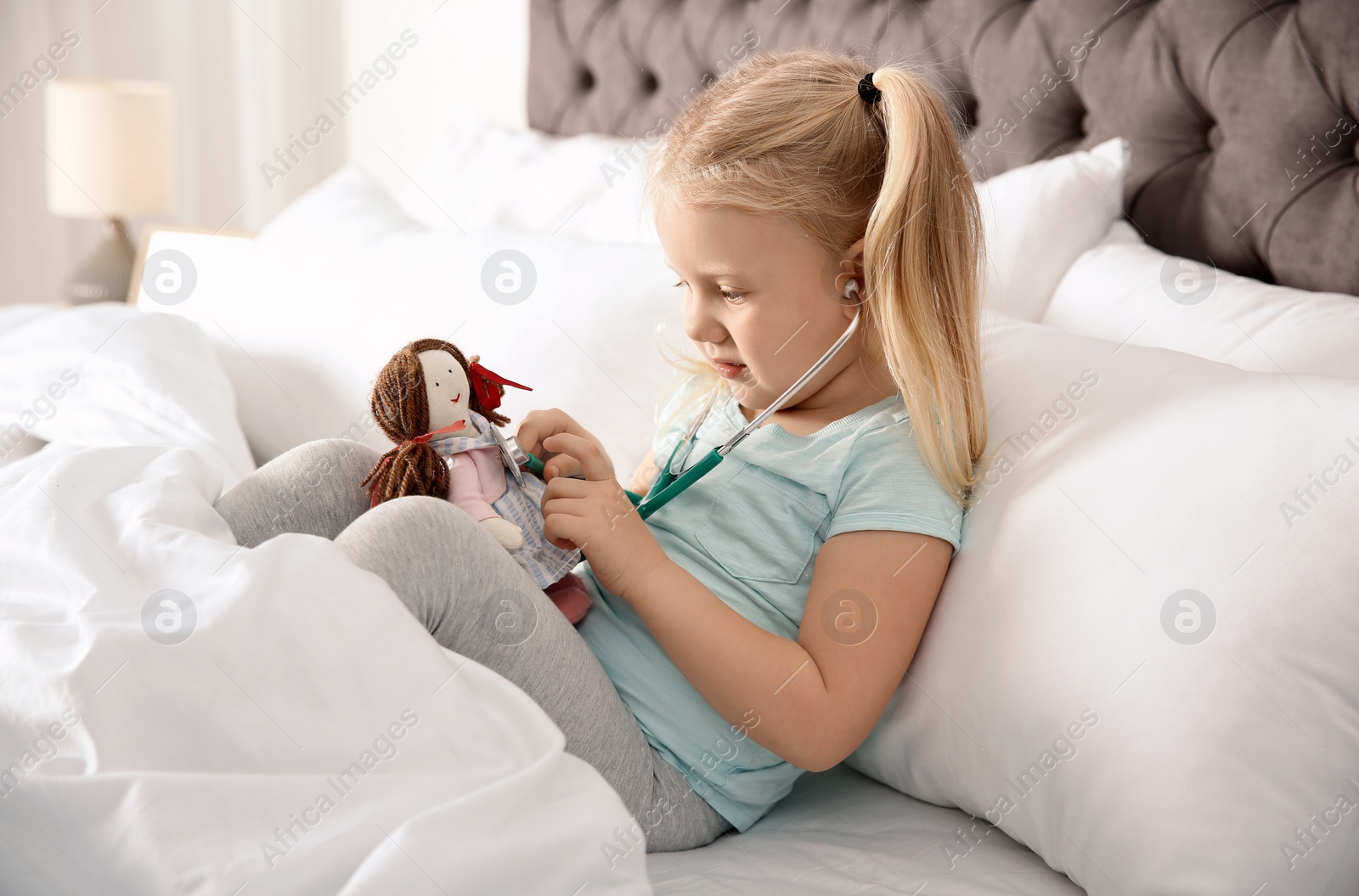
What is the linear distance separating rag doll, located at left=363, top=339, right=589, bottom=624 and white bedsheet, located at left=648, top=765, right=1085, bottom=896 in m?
0.24

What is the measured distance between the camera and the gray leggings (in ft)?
2.20

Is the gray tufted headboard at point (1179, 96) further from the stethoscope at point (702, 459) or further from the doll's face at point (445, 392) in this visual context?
the doll's face at point (445, 392)

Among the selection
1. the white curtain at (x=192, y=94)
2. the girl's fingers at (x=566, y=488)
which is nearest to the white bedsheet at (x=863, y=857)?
the girl's fingers at (x=566, y=488)

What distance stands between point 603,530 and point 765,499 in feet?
0.50

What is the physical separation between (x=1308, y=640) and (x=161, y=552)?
0.68 metres

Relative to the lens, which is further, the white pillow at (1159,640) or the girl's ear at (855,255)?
the girl's ear at (855,255)

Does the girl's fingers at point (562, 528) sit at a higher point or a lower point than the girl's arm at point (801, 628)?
higher

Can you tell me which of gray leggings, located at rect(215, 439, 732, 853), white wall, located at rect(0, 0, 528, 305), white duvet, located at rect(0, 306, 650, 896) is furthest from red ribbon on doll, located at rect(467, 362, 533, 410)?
white wall, located at rect(0, 0, 528, 305)

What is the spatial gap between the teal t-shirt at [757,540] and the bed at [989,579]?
1.9 inches

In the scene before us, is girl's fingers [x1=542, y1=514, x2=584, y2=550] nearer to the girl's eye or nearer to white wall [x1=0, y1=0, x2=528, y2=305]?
the girl's eye

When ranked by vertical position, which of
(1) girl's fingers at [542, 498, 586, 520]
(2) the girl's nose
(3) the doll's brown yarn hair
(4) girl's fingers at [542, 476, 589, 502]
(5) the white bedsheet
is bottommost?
(5) the white bedsheet

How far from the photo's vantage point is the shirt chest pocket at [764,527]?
81cm

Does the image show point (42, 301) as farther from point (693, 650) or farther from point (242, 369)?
point (693, 650)

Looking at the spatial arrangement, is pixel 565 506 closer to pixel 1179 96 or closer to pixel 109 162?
pixel 1179 96
